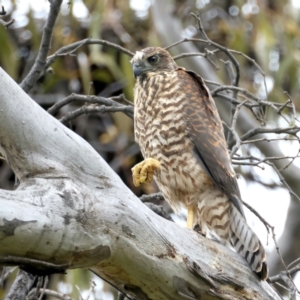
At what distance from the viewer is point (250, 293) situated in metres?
2.29

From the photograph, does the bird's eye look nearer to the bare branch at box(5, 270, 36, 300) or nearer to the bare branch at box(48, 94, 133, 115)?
the bare branch at box(48, 94, 133, 115)

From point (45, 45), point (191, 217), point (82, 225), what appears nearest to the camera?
point (82, 225)

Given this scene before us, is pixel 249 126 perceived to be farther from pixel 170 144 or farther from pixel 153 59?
pixel 170 144

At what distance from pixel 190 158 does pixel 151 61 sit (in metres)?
0.74

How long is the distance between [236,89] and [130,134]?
264 centimetres

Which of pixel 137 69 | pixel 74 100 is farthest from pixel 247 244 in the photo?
pixel 137 69

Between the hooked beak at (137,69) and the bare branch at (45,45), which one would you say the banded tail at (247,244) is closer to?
the hooked beak at (137,69)

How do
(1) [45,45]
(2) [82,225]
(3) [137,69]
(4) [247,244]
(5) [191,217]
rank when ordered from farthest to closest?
(3) [137,69] → (5) [191,217] → (1) [45,45] → (4) [247,244] → (2) [82,225]

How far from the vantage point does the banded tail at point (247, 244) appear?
2.38 meters

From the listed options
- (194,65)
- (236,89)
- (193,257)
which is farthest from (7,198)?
(194,65)

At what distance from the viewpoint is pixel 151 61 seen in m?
3.38

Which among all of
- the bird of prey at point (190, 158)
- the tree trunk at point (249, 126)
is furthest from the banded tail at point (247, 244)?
the tree trunk at point (249, 126)

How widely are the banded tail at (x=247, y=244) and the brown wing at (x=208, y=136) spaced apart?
5cm

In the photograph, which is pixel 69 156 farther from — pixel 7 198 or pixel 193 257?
pixel 193 257
